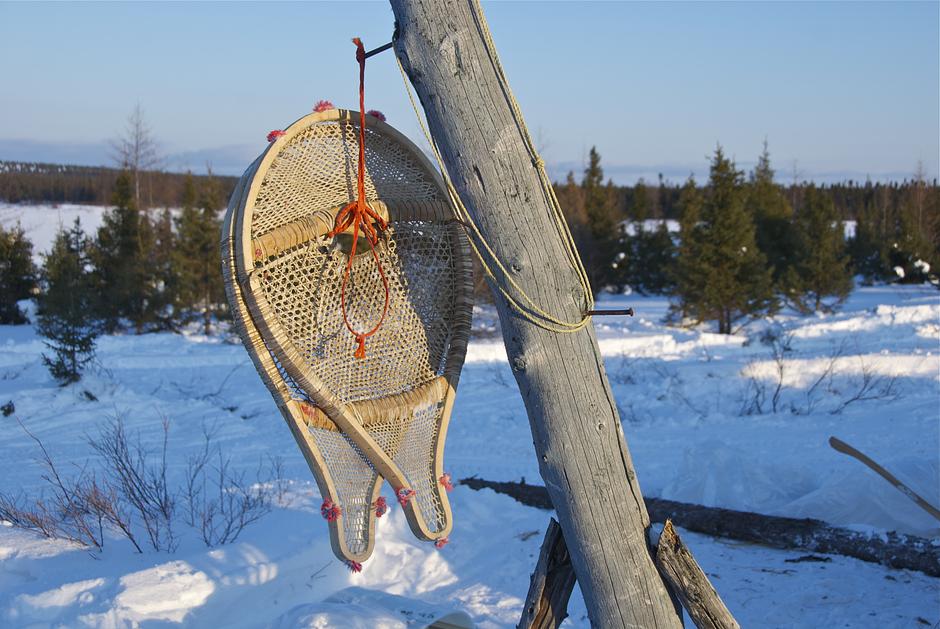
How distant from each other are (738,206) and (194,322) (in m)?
13.4

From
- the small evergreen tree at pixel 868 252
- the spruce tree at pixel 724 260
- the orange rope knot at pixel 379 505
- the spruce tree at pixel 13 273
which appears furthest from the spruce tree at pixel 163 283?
the small evergreen tree at pixel 868 252

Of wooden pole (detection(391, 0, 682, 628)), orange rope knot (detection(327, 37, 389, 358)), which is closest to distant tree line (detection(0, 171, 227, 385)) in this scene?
orange rope knot (detection(327, 37, 389, 358))

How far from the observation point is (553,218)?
2467 mm

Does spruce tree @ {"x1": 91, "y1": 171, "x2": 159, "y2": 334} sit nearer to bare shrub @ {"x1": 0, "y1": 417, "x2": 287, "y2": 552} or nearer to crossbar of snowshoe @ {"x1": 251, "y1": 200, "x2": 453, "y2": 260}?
bare shrub @ {"x1": 0, "y1": 417, "x2": 287, "y2": 552}

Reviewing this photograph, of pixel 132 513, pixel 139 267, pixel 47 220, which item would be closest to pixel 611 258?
pixel 139 267

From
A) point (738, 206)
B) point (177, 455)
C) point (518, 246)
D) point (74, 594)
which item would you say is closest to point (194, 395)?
point (177, 455)

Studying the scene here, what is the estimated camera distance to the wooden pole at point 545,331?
239cm

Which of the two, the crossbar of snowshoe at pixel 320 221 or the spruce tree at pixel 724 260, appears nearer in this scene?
the crossbar of snowshoe at pixel 320 221

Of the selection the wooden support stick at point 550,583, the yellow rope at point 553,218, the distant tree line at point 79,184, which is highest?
the distant tree line at point 79,184

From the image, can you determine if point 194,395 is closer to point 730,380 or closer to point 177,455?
point 177,455

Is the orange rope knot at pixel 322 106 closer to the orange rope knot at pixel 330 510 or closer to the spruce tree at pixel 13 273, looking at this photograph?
the orange rope knot at pixel 330 510

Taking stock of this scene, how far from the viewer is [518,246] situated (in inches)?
95.9

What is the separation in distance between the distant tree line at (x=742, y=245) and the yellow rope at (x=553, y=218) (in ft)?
51.4

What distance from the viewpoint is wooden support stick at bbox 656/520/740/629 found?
242 cm
